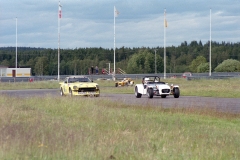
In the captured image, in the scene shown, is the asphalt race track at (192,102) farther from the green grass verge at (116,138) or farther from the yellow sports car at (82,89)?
the green grass verge at (116,138)

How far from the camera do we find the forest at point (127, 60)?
136375mm

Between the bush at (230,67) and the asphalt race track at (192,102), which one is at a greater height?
the bush at (230,67)

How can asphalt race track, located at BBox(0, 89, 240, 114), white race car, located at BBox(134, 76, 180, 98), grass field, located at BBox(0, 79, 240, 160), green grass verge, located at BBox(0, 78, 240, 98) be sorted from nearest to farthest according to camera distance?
grass field, located at BBox(0, 79, 240, 160)
asphalt race track, located at BBox(0, 89, 240, 114)
white race car, located at BBox(134, 76, 180, 98)
green grass verge, located at BBox(0, 78, 240, 98)

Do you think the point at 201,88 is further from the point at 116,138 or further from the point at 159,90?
the point at 116,138

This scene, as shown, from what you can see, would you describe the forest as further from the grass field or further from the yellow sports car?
the grass field

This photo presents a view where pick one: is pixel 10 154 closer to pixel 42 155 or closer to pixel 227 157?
pixel 42 155

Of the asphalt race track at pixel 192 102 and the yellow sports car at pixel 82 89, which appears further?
the yellow sports car at pixel 82 89

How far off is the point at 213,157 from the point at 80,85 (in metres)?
25.0

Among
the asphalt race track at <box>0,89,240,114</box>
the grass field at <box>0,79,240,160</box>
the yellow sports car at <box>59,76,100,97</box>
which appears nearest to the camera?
the grass field at <box>0,79,240,160</box>

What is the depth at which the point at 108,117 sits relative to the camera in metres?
17.1

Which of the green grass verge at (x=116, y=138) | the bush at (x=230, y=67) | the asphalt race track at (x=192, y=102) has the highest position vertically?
the bush at (x=230, y=67)

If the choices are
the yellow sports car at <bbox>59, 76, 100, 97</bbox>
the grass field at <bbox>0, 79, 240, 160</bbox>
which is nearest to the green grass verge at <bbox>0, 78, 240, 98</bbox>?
the yellow sports car at <bbox>59, 76, 100, 97</bbox>

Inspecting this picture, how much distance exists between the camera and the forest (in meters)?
136

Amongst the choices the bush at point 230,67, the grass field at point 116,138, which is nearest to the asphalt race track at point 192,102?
the grass field at point 116,138
